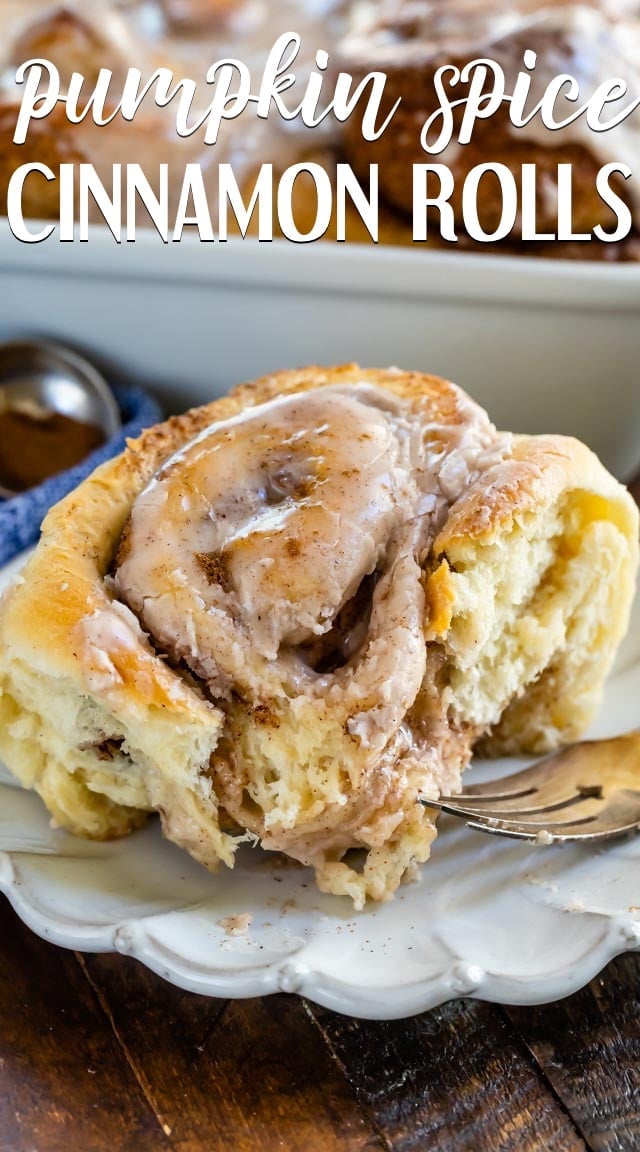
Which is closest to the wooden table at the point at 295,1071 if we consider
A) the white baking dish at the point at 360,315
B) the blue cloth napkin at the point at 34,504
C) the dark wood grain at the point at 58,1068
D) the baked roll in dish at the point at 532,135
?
the dark wood grain at the point at 58,1068

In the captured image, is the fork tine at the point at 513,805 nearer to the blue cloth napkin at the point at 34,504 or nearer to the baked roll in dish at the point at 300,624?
the baked roll in dish at the point at 300,624

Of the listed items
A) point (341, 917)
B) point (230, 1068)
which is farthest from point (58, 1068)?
point (341, 917)

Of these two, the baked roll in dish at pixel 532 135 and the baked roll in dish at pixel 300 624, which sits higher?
the baked roll in dish at pixel 532 135

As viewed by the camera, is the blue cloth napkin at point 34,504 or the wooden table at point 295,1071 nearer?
the wooden table at point 295,1071

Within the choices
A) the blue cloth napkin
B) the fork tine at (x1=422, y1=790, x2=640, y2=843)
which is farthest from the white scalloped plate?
the blue cloth napkin

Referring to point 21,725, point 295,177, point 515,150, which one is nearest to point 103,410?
point 295,177

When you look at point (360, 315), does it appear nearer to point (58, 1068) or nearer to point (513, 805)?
point (513, 805)

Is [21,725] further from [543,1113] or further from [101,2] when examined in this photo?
[101,2]
